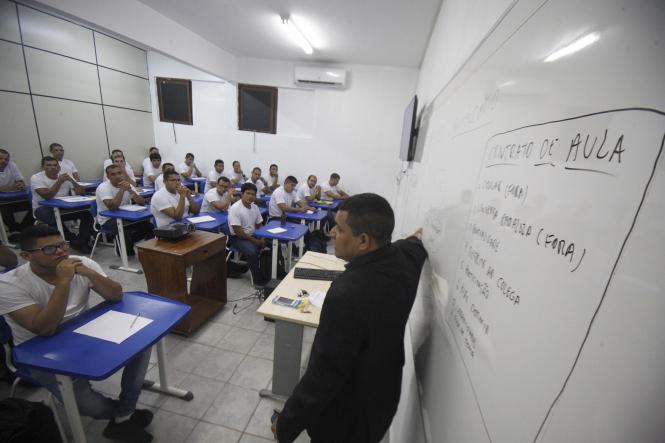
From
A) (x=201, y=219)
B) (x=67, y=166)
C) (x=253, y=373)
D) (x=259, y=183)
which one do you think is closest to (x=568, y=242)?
(x=253, y=373)

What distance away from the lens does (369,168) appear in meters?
6.73

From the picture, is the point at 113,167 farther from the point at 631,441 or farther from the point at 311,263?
the point at 631,441

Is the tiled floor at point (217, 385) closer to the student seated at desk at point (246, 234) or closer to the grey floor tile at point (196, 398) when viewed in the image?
the grey floor tile at point (196, 398)

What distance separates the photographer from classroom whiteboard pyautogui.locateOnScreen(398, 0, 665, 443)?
1.01 feet

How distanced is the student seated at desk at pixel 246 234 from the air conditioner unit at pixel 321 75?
12.0 ft

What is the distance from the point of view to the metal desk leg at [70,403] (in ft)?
4.54

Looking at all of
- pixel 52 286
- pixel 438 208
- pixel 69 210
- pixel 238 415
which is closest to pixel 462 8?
pixel 438 208

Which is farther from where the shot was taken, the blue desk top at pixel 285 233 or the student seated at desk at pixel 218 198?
the student seated at desk at pixel 218 198

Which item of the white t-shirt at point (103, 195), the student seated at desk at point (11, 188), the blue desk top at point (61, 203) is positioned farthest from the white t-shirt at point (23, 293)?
the student seated at desk at point (11, 188)

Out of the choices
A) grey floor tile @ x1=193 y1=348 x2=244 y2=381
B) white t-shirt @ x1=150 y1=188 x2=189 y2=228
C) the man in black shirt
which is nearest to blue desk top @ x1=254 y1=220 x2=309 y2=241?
white t-shirt @ x1=150 y1=188 x2=189 y2=228

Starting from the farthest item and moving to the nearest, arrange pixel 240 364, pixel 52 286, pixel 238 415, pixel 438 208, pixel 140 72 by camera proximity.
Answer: pixel 140 72
pixel 240 364
pixel 238 415
pixel 52 286
pixel 438 208

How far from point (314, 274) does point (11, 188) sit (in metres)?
5.80

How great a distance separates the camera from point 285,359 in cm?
210

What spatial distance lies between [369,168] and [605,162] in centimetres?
650
